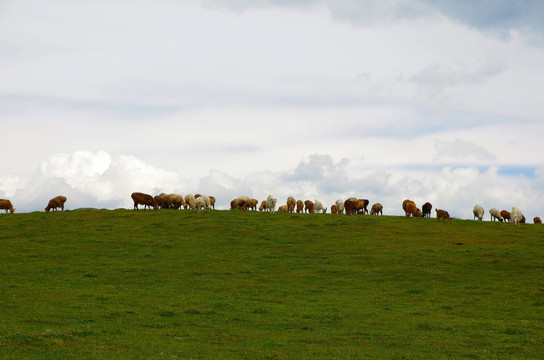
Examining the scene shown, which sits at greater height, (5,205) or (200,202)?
(200,202)

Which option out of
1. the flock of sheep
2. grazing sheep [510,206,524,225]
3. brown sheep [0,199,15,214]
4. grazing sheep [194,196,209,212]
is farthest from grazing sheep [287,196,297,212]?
brown sheep [0,199,15,214]

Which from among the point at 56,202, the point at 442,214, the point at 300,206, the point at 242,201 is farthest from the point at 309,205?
the point at 56,202

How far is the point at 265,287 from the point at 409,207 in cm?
3220

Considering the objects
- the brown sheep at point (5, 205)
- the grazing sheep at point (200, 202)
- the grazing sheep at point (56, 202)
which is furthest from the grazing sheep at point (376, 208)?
the brown sheep at point (5, 205)

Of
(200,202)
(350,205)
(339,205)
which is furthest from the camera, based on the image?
(339,205)

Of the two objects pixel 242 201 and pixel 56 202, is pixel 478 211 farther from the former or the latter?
pixel 56 202

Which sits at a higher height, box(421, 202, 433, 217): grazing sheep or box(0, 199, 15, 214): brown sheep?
box(421, 202, 433, 217): grazing sheep

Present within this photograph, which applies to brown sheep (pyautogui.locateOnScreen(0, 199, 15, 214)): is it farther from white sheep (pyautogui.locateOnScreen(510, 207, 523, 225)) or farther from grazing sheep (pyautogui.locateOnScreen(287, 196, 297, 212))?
white sheep (pyautogui.locateOnScreen(510, 207, 523, 225))

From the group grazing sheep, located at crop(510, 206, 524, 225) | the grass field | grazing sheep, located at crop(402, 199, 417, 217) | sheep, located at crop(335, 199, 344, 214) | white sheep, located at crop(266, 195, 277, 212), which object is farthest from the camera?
sheep, located at crop(335, 199, 344, 214)

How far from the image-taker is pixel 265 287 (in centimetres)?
2936

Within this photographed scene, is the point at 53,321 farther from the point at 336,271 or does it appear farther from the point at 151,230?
the point at 151,230

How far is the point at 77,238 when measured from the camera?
4266 cm

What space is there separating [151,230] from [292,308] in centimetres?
2309

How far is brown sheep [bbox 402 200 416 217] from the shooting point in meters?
57.9
